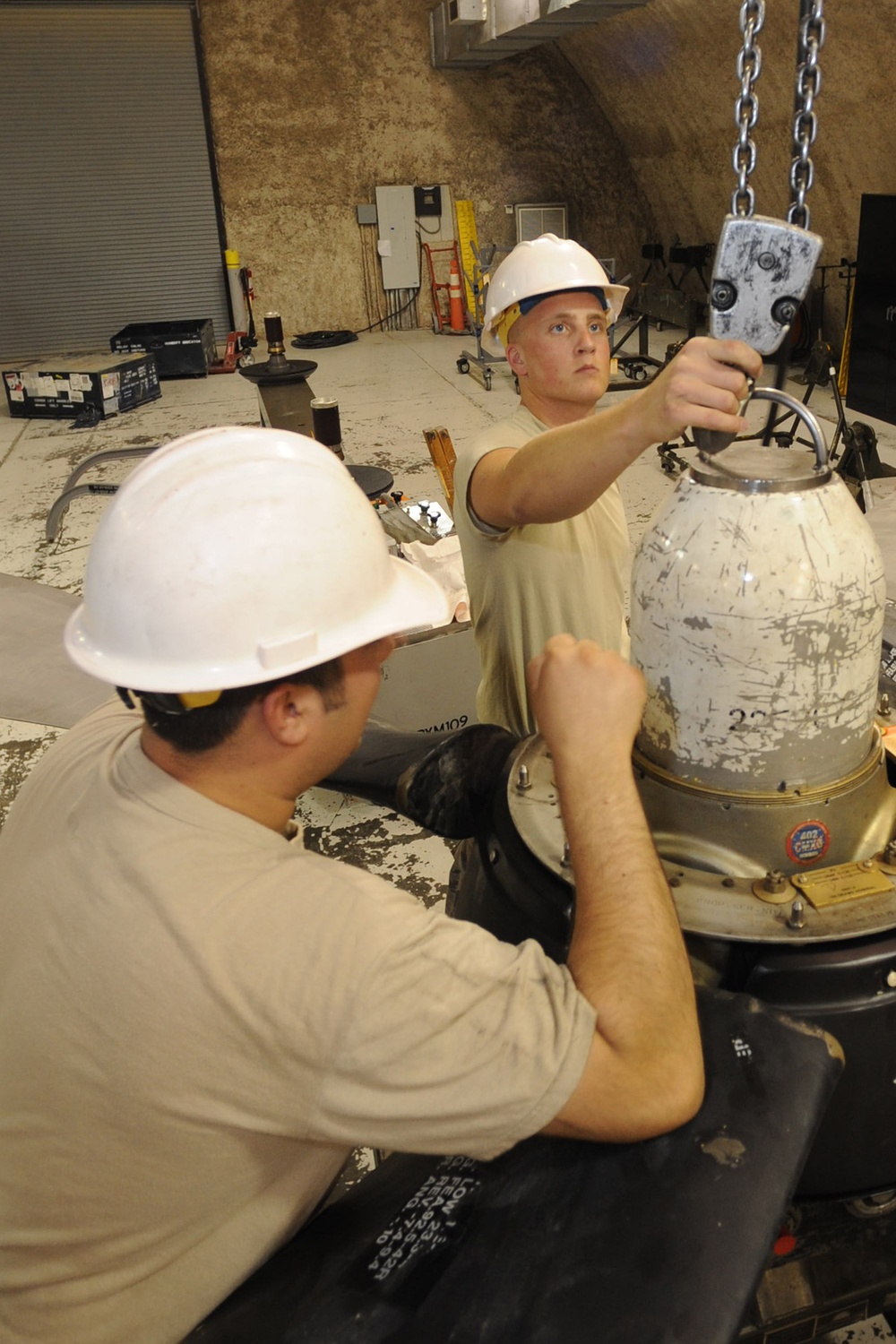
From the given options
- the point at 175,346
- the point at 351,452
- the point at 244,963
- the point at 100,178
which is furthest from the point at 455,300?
the point at 244,963

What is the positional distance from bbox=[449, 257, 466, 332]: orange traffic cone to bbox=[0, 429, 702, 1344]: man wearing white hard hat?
1068 cm

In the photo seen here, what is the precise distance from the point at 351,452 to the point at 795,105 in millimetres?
5703

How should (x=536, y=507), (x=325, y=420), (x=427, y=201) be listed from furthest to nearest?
(x=427, y=201), (x=325, y=420), (x=536, y=507)

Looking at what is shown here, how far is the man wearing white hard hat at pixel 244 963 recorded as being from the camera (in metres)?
0.93

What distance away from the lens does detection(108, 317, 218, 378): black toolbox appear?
935 cm

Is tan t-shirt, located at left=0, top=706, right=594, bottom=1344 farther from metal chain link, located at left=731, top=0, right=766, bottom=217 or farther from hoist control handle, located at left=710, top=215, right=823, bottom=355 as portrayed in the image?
metal chain link, located at left=731, top=0, right=766, bottom=217

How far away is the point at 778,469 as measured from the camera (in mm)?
1154

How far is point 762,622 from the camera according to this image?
3.54 feet

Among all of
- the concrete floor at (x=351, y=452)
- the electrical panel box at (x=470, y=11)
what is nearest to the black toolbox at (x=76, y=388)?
the concrete floor at (x=351, y=452)

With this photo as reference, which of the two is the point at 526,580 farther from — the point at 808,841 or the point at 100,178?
the point at 100,178

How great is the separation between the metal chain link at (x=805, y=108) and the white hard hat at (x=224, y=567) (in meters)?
0.60

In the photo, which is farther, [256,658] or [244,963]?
[256,658]

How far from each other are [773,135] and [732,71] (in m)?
0.58

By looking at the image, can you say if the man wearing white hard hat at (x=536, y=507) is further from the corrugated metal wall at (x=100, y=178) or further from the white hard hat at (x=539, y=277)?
the corrugated metal wall at (x=100, y=178)
